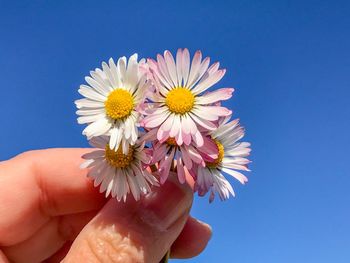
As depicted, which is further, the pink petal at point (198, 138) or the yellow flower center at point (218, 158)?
the yellow flower center at point (218, 158)

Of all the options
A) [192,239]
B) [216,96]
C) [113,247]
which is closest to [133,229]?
[113,247]

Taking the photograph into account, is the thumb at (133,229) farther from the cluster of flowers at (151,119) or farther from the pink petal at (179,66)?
the pink petal at (179,66)

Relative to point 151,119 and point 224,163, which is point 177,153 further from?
point 224,163

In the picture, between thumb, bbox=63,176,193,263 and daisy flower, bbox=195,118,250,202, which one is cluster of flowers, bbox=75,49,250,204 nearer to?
daisy flower, bbox=195,118,250,202

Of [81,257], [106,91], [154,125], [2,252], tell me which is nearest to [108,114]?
[106,91]

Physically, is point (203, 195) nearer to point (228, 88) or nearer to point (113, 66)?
point (228, 88)

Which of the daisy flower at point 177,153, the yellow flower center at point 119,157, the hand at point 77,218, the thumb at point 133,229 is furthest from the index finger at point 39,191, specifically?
the daisy flower at point 177,153

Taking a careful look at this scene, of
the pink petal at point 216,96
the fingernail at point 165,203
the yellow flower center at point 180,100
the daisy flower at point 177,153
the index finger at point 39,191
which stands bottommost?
the index finger at point 39,191
